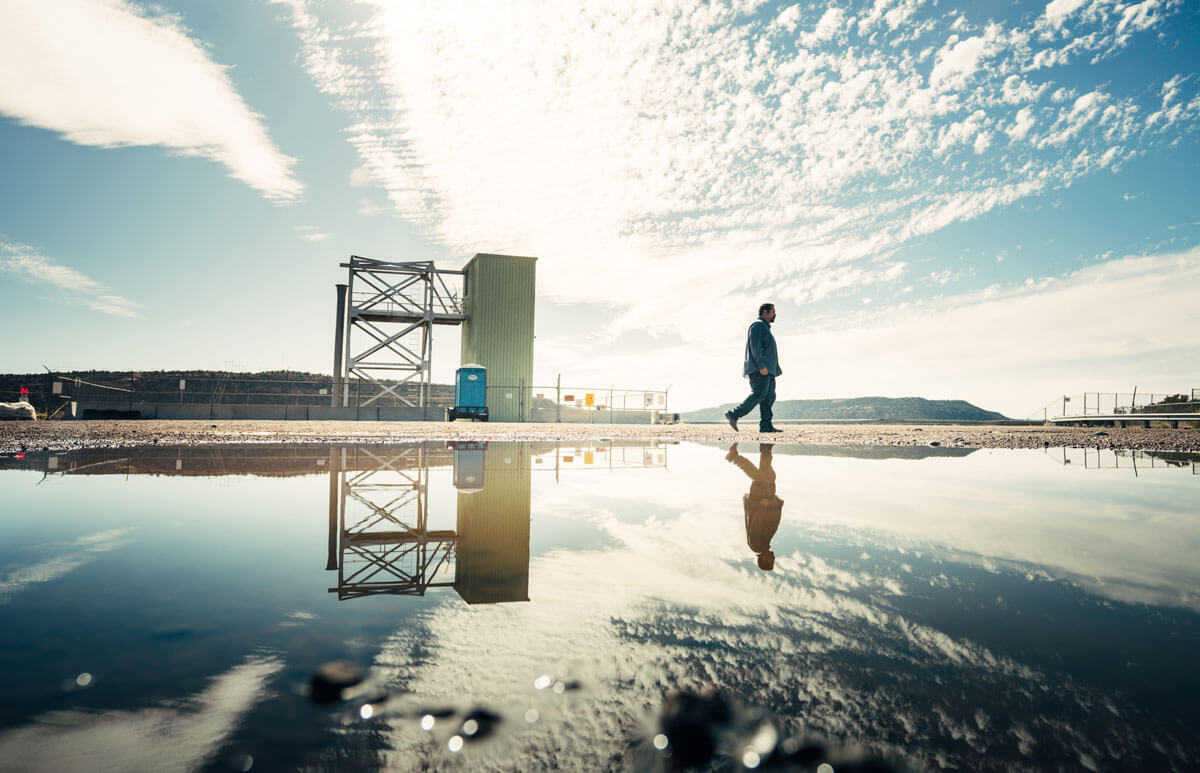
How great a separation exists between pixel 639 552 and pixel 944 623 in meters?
1.02

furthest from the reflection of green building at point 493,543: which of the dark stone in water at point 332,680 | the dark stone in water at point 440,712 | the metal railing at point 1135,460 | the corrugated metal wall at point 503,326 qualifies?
the corrugated metal wall at point 503,326

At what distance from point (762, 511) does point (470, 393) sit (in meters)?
21.6

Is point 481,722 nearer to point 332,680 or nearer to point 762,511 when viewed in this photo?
point 332,680

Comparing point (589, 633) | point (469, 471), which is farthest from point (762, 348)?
point (589, 633)

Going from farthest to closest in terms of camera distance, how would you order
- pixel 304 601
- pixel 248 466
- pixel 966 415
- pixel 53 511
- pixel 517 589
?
pixel 966 415, pixel 248 466, pixel 53 511, pixel 517 589, pixel 304 601

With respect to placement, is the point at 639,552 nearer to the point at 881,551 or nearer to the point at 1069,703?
the point at 881,551

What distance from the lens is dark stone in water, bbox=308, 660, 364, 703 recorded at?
1.06 meters

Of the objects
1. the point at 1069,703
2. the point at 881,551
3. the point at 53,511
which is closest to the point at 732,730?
the point at 1069,703

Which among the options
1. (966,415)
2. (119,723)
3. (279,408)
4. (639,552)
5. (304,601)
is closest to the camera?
(119,723)

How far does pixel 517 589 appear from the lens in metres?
1.74

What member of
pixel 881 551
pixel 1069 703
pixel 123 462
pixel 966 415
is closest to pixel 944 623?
pixel 1069 703

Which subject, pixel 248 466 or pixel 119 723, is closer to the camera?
pixel 119 723

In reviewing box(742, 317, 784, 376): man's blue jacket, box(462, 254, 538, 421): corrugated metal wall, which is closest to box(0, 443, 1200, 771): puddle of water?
box(742, 317, 784, 376): man's blue jacket

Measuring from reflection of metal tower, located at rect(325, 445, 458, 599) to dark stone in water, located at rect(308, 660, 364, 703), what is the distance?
1.56 ft
